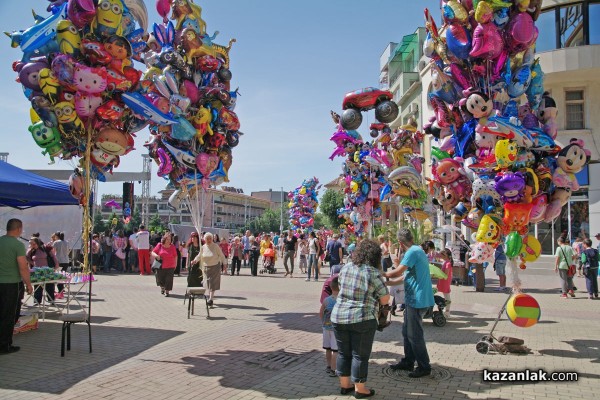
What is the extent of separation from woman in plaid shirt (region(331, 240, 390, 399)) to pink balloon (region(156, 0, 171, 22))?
8.05 meters

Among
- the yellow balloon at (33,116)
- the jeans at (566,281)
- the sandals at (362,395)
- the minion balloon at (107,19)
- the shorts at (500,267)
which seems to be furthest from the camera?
the shorts at (500,267)

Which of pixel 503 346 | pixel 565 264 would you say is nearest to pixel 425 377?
pixel 503 346

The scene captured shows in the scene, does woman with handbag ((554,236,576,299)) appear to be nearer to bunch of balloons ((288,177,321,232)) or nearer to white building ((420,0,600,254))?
white building ((420,0,600,254))

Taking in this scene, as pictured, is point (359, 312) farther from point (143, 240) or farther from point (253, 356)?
point (143, 240)

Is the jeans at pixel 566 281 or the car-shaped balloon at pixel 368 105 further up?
the car-shaped balloon at pixel 368 105

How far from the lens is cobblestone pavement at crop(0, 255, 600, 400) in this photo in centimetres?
522

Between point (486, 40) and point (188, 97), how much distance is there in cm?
617

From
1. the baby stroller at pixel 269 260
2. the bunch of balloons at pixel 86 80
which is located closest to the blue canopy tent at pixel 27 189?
the bunch of balloons at pixel 86 80

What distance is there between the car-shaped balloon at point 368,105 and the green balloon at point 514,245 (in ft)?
25.7

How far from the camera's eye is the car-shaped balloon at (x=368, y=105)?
14086 millimetres

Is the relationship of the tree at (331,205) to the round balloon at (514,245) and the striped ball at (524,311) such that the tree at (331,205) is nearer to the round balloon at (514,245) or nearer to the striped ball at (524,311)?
the round balloon at (514,245)

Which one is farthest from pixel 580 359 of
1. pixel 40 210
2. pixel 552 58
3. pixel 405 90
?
pixel 405 90

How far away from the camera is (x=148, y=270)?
63.2 feet

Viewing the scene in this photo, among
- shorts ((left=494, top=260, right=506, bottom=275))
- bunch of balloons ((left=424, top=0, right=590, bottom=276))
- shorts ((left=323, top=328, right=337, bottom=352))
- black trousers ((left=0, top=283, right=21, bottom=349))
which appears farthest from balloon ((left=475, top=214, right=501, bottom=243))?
shorts ((left=494, top=260, right=506, bottom=275))
